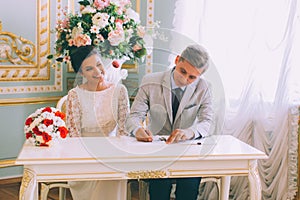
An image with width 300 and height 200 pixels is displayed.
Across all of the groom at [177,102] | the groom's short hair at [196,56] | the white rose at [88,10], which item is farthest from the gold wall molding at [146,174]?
the white rose at [88,10]

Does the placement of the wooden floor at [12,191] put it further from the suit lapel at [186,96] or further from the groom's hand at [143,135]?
the suit lapel at [186,96]

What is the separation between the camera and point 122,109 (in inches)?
119

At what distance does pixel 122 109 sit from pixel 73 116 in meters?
0.31

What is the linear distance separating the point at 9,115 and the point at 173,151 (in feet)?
6.94

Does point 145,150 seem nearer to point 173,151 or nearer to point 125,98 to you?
point 173,151

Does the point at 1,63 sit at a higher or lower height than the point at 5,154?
higher

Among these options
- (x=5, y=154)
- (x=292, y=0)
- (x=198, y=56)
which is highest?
(x=292, y=0)

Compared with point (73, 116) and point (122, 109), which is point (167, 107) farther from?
point (73, 116)

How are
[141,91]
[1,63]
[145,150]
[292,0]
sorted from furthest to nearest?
[1,63], [292,0], [141,91], [145,150]

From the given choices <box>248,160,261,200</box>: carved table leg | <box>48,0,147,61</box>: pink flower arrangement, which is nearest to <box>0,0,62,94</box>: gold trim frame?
<box>48,0,147,61</box>: pink flower arrangement

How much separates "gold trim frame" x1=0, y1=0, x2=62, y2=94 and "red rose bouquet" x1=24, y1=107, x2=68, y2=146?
1.65 metres

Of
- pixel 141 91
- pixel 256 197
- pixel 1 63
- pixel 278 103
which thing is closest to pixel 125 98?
pixel 141 91

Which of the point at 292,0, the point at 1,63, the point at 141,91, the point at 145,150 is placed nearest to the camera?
the point at 145,150

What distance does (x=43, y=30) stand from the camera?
14.3 ft
